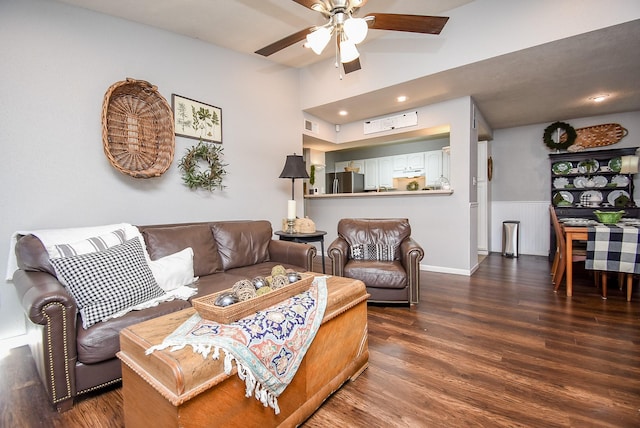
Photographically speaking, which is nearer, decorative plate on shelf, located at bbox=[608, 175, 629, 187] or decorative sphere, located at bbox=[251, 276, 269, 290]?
decorative sphere, located at bbox=[251, 276, 269, 290]

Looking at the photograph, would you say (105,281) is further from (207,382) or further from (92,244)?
(207,382)

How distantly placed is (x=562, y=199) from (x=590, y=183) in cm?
46

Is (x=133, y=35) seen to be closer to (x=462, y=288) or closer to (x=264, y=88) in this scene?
(x=264, y=88)

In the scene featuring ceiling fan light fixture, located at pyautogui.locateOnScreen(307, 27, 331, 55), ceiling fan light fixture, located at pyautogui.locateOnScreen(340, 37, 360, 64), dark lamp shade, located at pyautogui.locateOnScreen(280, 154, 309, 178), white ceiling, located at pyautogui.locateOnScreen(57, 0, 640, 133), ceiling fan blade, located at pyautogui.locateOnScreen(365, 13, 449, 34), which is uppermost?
white ceiling, located at pyautogui.locateOnScreen(57, 0, 640, 133)

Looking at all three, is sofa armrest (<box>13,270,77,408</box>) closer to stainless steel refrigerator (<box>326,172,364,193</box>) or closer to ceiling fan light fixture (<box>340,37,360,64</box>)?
ceiling fan light fixture (<box>340,37,360,64</box>)

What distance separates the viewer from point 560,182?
508 cm

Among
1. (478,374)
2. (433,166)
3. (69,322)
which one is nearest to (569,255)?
(478,374)

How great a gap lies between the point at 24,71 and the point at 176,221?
1.57 m

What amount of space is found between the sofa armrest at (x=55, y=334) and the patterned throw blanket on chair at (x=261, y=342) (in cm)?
68

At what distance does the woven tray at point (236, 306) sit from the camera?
1.13 meters

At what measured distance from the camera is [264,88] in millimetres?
3799

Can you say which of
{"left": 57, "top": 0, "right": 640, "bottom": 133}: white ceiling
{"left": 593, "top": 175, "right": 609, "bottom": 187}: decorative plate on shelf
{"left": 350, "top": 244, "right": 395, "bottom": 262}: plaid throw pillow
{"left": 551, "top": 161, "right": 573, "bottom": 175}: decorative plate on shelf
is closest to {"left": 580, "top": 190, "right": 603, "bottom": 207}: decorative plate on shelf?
{"left": 593, "top": 175, "right": 609, "bottom": 187}: decorative plate on shelf

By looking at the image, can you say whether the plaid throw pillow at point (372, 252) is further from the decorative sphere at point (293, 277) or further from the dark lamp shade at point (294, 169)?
the decorative sphere at point (293, 277)

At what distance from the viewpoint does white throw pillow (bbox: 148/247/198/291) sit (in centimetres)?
196
